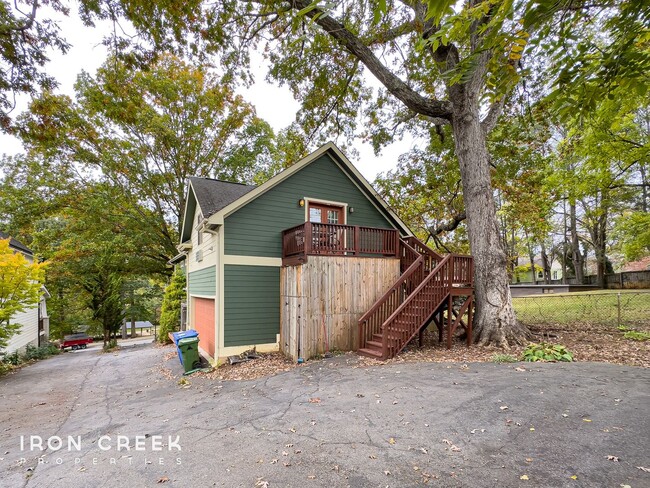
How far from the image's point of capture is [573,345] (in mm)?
7664

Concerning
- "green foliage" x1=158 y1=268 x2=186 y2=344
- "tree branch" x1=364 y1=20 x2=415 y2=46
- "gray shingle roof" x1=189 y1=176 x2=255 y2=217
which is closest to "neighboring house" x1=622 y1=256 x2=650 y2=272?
"tree branch" x1=364 y1=20 x2=415 y2=46

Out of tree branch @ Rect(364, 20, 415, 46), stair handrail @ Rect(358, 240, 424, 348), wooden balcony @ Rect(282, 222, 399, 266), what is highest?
tree branch @ Rect(364, 20, 415, 46)

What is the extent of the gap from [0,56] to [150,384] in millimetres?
7484

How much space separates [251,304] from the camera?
9117mm

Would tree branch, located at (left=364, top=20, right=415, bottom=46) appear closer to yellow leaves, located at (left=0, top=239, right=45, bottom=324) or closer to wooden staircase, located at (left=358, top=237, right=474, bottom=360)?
wooden staircase, located at (left=358, top=237, right=474, bottom=360)

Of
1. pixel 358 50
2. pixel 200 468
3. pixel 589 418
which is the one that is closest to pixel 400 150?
pixel 358 50

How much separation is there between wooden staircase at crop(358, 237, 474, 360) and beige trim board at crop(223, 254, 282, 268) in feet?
10.3

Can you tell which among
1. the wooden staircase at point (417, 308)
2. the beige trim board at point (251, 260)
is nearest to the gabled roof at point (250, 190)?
the beige trim board at point (251, 260)

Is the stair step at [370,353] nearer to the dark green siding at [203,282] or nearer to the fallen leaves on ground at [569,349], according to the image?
the fallen leaves on ground at [569,349]

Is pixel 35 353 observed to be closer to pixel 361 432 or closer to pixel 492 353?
pixel 361 432

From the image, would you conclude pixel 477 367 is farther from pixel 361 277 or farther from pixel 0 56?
pixel 0 56

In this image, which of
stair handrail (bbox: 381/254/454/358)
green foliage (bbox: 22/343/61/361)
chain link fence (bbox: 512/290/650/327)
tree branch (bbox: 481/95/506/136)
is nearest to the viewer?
stair handrail (bbox: 381/254/454/358)

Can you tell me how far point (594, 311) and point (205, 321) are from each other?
1493 cm

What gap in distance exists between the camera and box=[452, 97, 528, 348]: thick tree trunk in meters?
8.32
